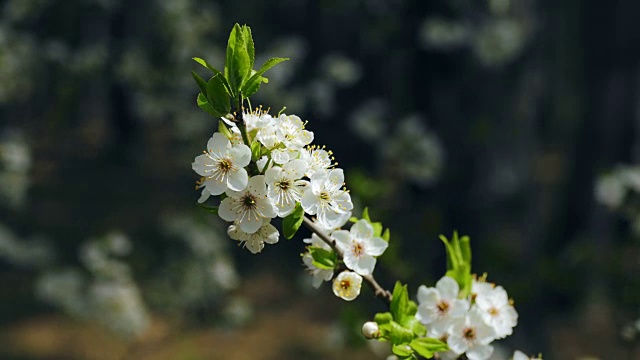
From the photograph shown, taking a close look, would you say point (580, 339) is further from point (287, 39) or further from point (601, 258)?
point (287, 39)

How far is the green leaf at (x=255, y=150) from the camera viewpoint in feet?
4.25

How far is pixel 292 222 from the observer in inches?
52.1

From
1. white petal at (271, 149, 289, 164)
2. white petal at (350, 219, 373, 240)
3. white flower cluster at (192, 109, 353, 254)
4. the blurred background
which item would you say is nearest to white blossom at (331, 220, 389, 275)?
white petal at (350, 219, 373, 240)

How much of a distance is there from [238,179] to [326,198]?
0.17 meters

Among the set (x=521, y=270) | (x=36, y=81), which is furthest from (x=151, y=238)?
(x=521, y=270)

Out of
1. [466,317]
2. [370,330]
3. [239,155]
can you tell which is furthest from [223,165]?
[466,317]

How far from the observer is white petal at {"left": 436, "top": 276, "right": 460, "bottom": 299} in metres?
1.46

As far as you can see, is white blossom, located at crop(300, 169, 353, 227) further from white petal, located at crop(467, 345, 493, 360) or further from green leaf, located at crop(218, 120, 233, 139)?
white petal, located at crop(467, 345, 493, 360)

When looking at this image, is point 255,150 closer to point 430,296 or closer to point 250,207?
point 250,207

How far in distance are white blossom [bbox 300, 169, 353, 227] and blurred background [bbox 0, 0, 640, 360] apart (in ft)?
5.92

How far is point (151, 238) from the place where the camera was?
528cm

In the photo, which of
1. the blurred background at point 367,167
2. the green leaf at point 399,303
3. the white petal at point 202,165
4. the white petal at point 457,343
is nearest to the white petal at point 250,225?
the white petal at point 202,165

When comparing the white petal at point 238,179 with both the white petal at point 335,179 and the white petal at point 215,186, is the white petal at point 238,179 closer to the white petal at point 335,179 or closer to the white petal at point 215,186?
the white petal at point 215,186

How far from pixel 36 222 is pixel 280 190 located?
7058 mm
